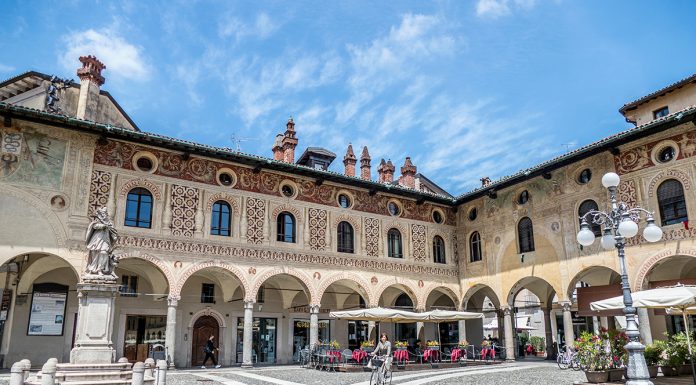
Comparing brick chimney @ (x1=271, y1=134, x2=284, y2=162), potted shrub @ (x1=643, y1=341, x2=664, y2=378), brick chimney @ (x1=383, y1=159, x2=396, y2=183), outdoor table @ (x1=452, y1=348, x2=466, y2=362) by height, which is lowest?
outdoor table @ (x1=452, y1=348, x2=466, y2=362)

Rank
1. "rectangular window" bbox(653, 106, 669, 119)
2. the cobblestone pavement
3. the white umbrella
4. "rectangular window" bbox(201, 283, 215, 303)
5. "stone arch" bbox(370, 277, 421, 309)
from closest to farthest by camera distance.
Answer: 1. the cobblestone pavement
2. the white umbrella
3. "rectangular window" bbox(201, 283, 215, 303)
4. "rectangular window" bbox(653, 106, 669, 119)
5. "stone arch" bbox(370, 277, 421, 309)

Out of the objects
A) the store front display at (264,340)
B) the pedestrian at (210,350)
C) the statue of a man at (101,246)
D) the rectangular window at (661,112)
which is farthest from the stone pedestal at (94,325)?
the rectangular window at (661,112)

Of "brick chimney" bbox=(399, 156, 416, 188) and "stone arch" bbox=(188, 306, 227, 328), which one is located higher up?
"brick chimney" bbox=(399, 156, 416, 188)

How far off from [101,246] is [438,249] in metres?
16.6

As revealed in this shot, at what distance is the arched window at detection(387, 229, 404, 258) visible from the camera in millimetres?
23175

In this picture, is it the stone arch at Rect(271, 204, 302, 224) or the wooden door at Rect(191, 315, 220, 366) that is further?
the wooden door at Rect(191, 315, 220, 366)

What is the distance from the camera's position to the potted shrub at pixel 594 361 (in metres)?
11.6

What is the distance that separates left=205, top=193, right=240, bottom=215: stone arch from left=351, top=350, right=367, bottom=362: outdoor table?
653 cm

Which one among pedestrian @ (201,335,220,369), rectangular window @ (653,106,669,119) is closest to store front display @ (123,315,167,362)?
pedestrian @ (201,335,220,369)

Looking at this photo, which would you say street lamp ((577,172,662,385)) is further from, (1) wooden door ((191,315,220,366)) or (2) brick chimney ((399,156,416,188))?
(2) brick chimney ((399,156,416,188))

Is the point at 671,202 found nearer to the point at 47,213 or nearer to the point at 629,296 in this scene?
the point at 629,296

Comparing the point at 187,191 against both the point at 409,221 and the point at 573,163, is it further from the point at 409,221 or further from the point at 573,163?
the point at 573,163

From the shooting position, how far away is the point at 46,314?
1791 centimetres

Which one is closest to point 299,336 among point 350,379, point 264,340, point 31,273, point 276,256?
point 264,340
